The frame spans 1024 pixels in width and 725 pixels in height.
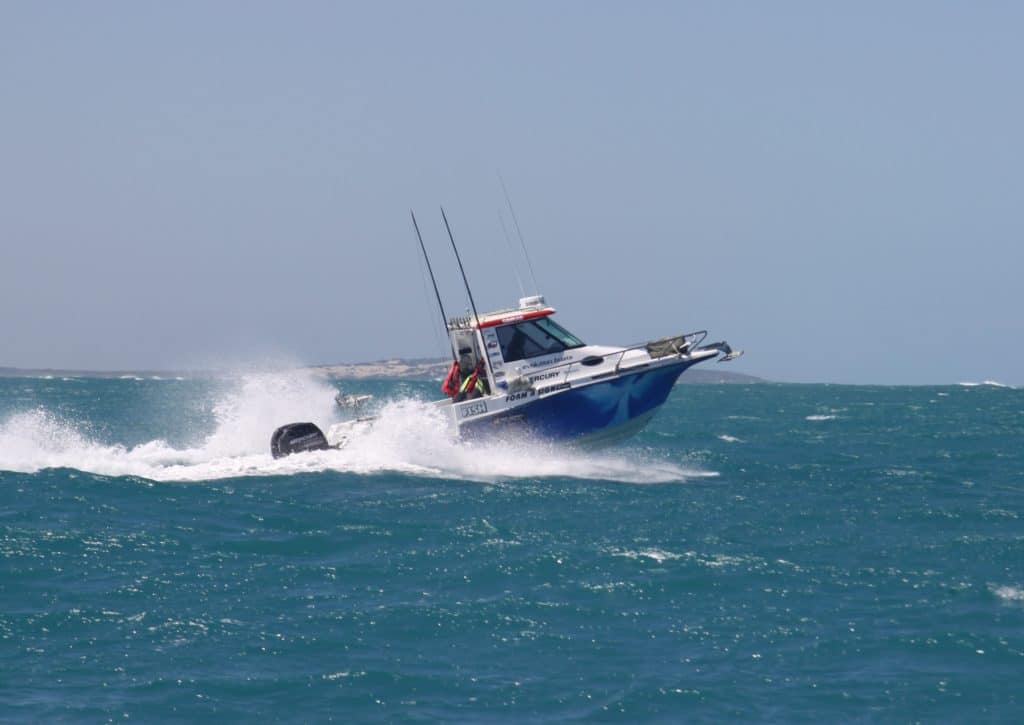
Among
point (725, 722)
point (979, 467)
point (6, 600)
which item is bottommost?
point (979, 467)

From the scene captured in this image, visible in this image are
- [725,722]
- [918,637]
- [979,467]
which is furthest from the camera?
[979,467]

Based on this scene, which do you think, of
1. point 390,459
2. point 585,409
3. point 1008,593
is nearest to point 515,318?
point 585,409

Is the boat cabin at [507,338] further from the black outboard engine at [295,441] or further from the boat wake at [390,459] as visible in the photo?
the black outboard engine at [295,441]

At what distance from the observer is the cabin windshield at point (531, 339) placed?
2558 cm

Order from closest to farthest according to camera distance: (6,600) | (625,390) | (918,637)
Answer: (918,637) < (6,600) < (625,390)

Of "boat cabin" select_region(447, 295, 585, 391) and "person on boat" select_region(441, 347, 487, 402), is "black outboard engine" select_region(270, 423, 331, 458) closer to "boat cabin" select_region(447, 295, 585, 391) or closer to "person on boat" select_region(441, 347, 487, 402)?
"person on boat" select_region(441, 347, 487, 402)

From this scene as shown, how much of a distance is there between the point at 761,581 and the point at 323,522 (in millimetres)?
7251

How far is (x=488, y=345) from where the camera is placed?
2541 centimetres

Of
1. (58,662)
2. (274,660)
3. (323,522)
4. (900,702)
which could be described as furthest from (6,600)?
(900,702)

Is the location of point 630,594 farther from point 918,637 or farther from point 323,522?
point 323,522

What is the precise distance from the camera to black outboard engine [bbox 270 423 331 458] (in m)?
26.3

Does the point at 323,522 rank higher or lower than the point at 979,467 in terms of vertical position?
higher

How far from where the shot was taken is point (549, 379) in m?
25.2

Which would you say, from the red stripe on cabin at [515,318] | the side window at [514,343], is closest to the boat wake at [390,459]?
the side window at [514,343]
